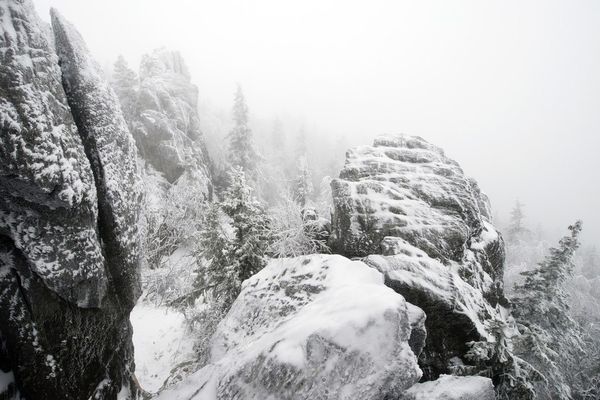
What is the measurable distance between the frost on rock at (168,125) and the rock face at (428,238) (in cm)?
2434

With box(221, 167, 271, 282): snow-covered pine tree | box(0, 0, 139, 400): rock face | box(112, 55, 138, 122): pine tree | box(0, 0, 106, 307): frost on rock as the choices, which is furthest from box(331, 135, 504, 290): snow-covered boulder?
box(112, 55, 138, 122): pine tree

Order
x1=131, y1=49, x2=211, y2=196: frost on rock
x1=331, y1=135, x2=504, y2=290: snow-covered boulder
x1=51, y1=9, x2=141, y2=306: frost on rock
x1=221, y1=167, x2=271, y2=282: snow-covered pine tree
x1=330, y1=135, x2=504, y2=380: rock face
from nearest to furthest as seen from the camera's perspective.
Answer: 1. x1=51, y1=9, x2=141, y2=306: frost on rock
2. x1=330, y1=135, x2=504, y2=380: rock face
3. x1=331, y1=135, x2=504, y2=290: snow-covered boulder
4. x1=221, y1=167, x2=271, y2=282: snow-covered pine tree
5. x1=131, y1=49, x2=211, y2=196: frost on rock

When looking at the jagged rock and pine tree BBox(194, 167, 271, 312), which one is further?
pine tree BBox(194, 167, 271, 312)

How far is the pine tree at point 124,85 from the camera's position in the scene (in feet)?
120

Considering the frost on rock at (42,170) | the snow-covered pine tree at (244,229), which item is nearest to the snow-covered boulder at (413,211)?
the snow-covered pine tree at (244,229)

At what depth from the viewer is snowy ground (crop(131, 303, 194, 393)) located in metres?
13.3

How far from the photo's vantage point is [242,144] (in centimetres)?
4241

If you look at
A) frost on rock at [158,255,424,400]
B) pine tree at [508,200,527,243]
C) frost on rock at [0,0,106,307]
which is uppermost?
frost on rock at [0,0,106,307]

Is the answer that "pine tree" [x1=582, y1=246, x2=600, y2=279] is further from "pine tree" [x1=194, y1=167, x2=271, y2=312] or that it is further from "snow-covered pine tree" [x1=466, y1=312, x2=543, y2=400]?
"pine tree" [x1=194, y1=167, x2=271, y2=312]

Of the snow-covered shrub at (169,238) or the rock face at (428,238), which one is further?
the snow-covered shrub at (169,238)

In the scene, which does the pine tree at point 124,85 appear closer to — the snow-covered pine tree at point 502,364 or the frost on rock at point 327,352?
the frost on rock at point 327,352

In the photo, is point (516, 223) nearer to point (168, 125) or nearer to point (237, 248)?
point (237, 248)

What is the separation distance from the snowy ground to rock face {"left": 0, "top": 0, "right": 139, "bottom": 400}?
603 centimetres

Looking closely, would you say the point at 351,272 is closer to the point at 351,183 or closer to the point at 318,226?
the point at 351,183
